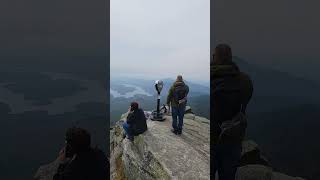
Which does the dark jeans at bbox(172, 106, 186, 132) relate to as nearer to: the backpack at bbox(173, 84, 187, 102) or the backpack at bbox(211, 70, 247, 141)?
the backpack at bbox(173, 84, 187, 102)

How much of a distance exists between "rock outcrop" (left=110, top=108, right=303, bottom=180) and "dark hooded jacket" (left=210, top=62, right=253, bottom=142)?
1270 mm

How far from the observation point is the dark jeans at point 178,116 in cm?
618

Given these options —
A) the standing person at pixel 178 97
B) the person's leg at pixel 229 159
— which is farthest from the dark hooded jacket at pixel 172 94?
the person's leg at pixel 229 159

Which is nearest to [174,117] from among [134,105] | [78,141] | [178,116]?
[178,116]

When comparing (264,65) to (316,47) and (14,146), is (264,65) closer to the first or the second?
(316,47)

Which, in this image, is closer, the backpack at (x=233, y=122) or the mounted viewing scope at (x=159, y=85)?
the backpack at (x=233, y=122)

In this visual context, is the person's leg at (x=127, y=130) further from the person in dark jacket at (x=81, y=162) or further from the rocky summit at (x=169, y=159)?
the person in dark jacket at (x=81, y=162)

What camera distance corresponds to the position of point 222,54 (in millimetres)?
4625

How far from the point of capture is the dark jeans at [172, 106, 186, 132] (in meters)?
6.18

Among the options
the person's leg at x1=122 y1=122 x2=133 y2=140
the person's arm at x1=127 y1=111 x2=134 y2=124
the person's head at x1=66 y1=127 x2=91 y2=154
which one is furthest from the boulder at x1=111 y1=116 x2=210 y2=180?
the person's head at x1=66 y1=127 x2=91 y2=154

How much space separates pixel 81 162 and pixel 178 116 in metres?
2.61

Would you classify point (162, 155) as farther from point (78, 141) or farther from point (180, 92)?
point (78, 141)

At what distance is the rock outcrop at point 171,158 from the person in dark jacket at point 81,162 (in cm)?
188

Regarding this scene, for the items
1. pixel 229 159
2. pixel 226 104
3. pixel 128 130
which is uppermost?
pixel 226 104
